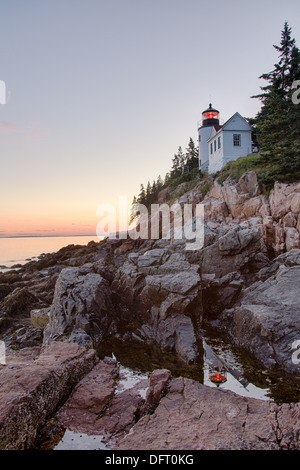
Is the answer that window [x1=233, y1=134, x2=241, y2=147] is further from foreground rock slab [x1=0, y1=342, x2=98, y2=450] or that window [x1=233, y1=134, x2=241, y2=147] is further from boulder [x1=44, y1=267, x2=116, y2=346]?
foreground rock slab [x1=0, y1=342, x2=98, y2=450]

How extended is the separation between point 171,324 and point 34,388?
7.47 meters

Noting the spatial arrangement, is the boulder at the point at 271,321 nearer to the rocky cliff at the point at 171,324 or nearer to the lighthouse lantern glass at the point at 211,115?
the rocky cliff at the point at 171,324

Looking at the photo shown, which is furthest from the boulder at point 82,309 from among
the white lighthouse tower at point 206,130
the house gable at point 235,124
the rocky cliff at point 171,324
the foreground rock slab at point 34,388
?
the white lighthouse tower at point 206,130

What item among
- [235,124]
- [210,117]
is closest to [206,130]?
[210,117]

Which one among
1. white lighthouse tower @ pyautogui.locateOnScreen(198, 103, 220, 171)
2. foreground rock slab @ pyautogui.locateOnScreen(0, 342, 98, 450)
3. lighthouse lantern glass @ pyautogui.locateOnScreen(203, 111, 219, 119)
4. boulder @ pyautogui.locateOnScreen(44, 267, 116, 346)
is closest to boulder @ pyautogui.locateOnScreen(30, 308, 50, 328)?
boulder @ pyautogui.locateOnScreen(44, 267, 116, 346)

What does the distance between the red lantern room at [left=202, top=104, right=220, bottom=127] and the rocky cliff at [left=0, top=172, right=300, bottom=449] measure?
31.3m

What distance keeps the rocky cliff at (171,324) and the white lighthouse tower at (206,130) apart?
92.0 ft

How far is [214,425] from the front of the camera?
6109 mm

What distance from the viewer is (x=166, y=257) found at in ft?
60.7

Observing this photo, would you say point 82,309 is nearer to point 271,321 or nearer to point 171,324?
point 171,324

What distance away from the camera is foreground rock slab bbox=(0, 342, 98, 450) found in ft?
20.3

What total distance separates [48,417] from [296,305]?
33.3 feet

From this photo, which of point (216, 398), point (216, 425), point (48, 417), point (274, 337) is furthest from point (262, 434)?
point (274, 337)

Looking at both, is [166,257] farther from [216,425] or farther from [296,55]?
[296,55]
